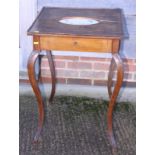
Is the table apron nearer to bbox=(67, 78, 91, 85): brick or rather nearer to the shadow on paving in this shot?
the shadow on paving

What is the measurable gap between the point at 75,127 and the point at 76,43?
0.70 metres

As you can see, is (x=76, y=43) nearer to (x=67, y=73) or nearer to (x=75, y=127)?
(x=75, y=127)

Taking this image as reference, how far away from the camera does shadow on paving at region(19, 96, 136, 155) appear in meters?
1.74

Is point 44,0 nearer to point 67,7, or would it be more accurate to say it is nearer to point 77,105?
point 67,7

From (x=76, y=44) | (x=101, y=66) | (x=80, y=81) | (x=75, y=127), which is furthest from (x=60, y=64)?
(x=76, y=44)

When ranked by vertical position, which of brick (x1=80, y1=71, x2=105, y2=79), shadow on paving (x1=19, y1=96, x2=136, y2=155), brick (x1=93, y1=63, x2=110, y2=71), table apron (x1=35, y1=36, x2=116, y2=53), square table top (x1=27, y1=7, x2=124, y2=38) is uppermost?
square table top (x1=27, y1=7, x2=124, y2=38)

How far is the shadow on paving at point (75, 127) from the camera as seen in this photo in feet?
5.71

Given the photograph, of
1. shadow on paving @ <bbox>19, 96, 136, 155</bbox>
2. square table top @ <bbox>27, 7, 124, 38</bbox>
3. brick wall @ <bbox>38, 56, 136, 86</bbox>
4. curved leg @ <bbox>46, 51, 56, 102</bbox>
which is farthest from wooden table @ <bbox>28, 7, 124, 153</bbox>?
brick wall @ <bbox>38, 56, 136, 86</bbox>

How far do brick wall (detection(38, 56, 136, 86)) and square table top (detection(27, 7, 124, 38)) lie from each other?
0.48 metres

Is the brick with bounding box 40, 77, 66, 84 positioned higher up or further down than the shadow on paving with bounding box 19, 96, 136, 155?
higher up

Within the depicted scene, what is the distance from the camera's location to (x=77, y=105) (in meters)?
2.21

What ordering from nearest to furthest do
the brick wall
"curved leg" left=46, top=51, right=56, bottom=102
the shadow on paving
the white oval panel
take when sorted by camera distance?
the white oval panel, the shadow on paving, "curved leg" left=46, top=51, right=56, bottom=102, the brick wall

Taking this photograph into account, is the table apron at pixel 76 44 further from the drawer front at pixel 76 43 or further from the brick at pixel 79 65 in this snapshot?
the brick at pixel 79 65
